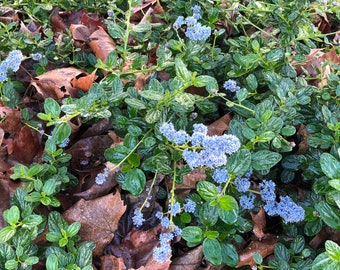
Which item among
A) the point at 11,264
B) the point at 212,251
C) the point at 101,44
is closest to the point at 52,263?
the point at 11,264

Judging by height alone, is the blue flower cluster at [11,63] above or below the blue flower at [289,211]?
above

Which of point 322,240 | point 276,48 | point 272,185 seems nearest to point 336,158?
point 272,185

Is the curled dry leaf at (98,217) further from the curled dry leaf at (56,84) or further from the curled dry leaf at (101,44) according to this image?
the curled dry leaf at (101,44)

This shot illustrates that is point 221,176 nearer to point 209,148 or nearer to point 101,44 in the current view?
point 209,148

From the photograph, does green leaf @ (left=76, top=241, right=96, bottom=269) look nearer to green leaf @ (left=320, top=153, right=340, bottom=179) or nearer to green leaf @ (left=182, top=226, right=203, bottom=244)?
green leaf @ (left=182, top=226, right=203, bottom=244)

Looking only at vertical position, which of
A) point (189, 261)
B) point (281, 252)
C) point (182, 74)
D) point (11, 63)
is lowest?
point (189, 261)

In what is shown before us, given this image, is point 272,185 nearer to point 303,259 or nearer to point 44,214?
point 303,259

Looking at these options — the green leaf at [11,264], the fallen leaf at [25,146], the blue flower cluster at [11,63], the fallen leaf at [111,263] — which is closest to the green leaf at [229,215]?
the fallen leaf at [111,263]

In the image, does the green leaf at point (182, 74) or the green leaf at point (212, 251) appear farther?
the green leaf at point (182, 74)
